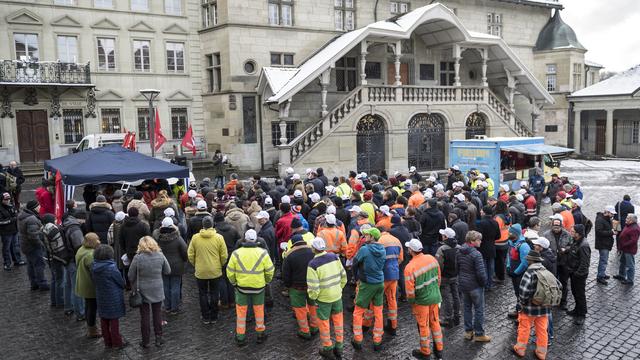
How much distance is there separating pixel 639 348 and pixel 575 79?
119 feet

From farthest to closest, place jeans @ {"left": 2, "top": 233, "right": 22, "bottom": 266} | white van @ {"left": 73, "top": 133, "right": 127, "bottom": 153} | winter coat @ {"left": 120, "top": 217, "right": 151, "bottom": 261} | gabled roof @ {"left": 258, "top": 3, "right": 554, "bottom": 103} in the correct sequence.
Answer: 1. gabled roof @ {"left": 258, "top": 3, "right": 554, "bottom": 103}
2. white van @ {"left": 73, "top": 133, "right": 127, "bottom": 153}
3. jeans @ {"left": 2, "top": 233, "right": 22, "bottom": 266}
4. winter coat @ {"left": 120, "top": 217, "right": 151, "bottom": 261}

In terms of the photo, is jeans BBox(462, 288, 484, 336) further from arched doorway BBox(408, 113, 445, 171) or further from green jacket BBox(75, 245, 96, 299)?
arched doorway BBox(408, 113, 445, 171)

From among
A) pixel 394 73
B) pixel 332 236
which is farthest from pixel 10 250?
pixel 394 73

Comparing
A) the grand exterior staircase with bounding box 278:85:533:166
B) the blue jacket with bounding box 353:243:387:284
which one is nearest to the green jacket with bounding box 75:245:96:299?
the blue jacket with bounding box 353:243:387:284

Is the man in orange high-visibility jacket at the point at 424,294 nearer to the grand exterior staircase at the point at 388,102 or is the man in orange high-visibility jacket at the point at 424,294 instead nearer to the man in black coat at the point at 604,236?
the man in black coat at the point at 604,236

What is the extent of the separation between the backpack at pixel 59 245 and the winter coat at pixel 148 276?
6.25 feet

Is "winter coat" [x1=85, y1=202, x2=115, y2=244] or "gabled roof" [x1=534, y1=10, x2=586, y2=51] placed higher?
"gabled roof" [x1=534, y1=10, x2=586, y2=51]

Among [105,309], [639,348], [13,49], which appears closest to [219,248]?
[105,309]

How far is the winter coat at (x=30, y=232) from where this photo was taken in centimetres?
1064

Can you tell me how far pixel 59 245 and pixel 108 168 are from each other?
431cm

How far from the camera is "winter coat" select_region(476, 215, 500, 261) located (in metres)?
10.6

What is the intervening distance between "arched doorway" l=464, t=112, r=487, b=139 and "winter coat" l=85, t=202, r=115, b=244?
2414 cm

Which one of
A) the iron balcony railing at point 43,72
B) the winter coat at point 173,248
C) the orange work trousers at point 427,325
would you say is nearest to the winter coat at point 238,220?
the winter coat at point 173,248

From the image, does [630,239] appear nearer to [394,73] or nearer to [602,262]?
[602,262]
